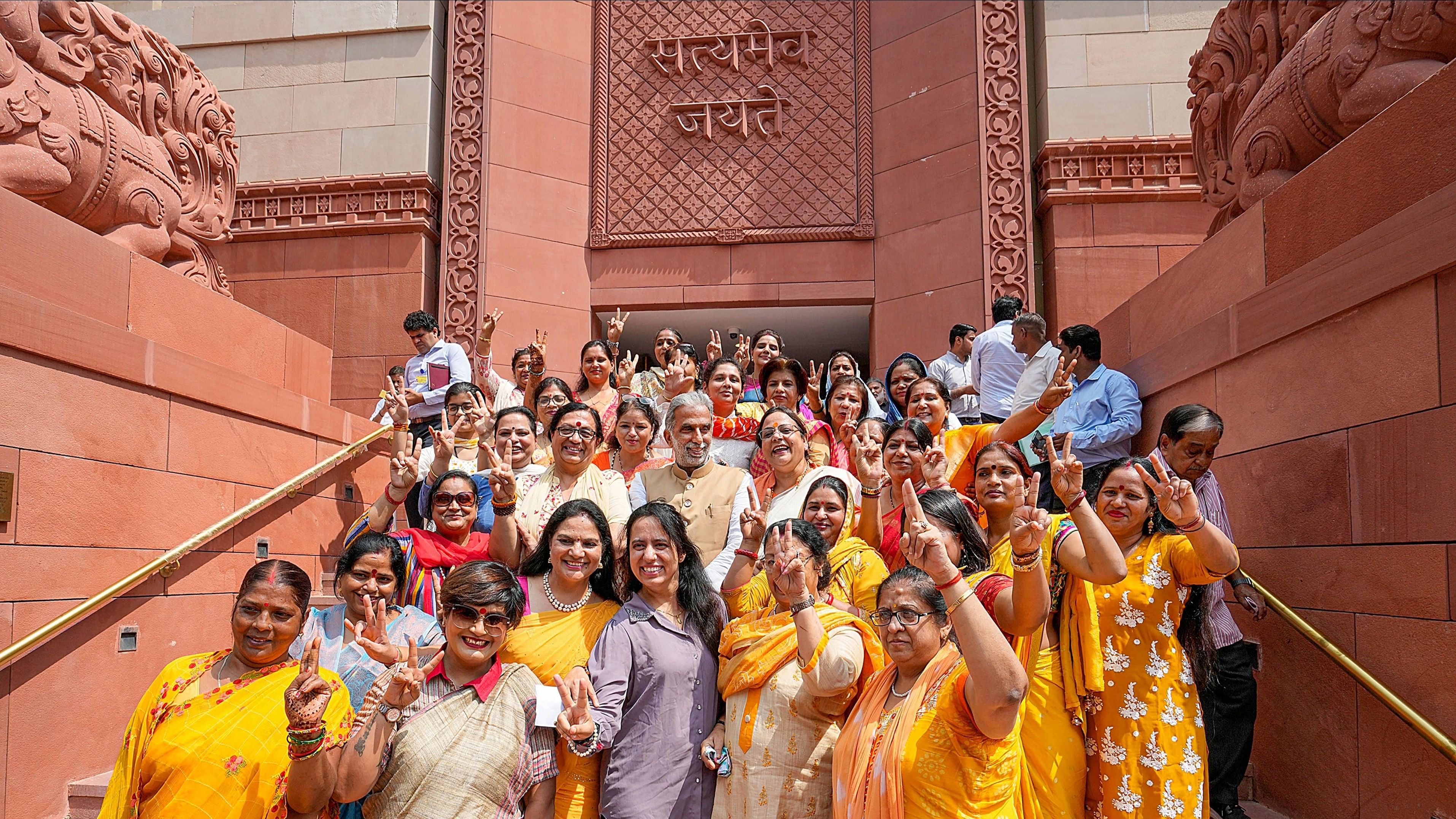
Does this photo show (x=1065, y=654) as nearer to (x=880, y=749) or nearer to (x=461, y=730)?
(x=880, y=749)

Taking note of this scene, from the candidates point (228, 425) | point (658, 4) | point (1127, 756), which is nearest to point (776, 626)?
point (1127, 756)

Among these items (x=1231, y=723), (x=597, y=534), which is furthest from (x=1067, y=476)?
(x=597, y=534)

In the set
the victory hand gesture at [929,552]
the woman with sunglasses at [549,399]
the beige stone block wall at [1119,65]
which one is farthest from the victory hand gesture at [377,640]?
the beige stone block wall at [1119,65]

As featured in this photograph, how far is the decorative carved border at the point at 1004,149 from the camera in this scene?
9094 millimetres

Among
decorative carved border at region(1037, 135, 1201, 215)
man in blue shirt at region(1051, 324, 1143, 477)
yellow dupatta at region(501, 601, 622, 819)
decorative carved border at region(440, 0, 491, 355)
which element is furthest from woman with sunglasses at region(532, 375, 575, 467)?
decorative carved border at region(1037, 135, 1201, 215)

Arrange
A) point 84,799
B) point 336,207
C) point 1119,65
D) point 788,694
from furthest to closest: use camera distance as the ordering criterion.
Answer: point 336,207
point 1119,65
point 84,799
point 788,694

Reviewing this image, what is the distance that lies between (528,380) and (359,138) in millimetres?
5249

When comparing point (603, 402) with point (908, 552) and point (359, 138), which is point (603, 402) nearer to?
point (908, 552)

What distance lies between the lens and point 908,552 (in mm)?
2467

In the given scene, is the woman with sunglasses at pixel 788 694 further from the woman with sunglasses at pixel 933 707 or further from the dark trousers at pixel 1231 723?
the dark trousers at pixel 1231 723

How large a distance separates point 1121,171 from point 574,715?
807cm

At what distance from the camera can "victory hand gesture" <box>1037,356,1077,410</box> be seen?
4.55 meters

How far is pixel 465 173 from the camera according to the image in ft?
32.3

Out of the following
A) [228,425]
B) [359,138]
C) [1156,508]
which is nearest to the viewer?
[1156,508]
